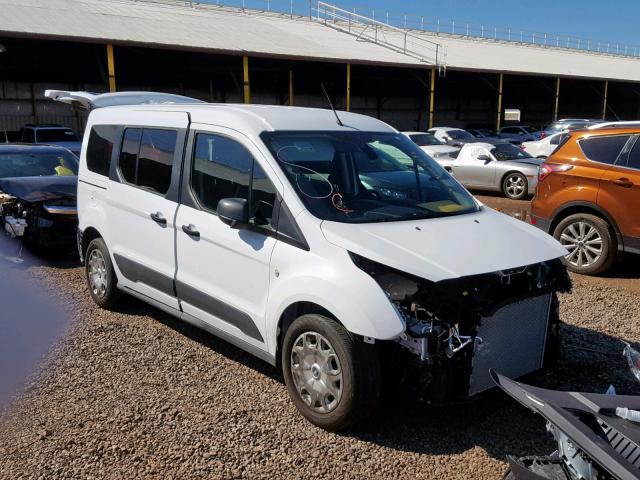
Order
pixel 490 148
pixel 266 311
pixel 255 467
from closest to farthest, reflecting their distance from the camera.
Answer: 1. pixel 255 467
2. pixel 266 311
3. pixel 490 148

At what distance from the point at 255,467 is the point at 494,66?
111 feet

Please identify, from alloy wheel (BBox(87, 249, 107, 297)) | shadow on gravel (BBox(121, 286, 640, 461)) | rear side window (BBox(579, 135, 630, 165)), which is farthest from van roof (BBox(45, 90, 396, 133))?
rear side window (BBox(579, 135, 630, 165))

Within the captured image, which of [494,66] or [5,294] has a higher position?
[494,66]

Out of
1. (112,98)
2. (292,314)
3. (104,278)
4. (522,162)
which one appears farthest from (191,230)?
(522,162)

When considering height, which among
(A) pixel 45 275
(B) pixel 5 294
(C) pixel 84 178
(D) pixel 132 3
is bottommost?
(A) pixel 45 275

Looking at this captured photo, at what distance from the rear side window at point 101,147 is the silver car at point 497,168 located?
9710mm

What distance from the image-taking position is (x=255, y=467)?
334 cm

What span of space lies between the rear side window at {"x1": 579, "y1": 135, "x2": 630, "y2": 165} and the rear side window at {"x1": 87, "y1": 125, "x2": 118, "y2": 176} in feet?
17.7

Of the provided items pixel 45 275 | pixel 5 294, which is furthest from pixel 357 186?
pixel 45 275

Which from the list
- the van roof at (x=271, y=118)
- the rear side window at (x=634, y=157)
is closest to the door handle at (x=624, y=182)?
the rear side window at (x=634, y=157)

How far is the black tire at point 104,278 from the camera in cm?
566

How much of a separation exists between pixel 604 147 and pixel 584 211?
784 millimetres

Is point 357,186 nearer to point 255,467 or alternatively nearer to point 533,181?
point 255,467

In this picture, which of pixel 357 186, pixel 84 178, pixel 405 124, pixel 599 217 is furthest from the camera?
pixel 405 124
